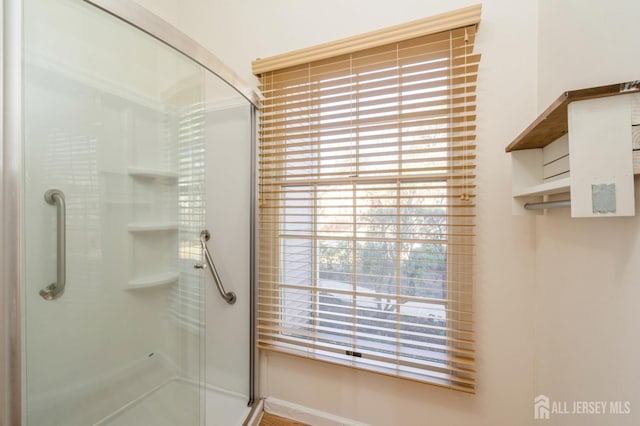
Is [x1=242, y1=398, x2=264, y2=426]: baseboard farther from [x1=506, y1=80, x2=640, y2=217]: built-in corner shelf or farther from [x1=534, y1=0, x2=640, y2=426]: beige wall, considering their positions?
[x1=506, y1=80, x2=640, y2=217]: built-in corner shelf

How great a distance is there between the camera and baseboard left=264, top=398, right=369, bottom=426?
1.28 meters

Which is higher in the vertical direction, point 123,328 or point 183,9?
point 183,9

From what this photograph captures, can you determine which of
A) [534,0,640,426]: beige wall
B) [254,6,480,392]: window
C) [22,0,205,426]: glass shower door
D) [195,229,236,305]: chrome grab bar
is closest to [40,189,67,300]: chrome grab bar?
[22,0,205,426]: glass shower door

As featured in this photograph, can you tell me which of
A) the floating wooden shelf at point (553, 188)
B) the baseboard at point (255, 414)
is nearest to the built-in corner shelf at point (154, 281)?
the baseboard at point (255, 414)

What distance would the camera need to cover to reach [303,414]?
1341 mm

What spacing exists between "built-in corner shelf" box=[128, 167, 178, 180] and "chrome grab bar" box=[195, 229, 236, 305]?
312 millimetres

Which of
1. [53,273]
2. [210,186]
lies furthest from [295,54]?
[53,273]

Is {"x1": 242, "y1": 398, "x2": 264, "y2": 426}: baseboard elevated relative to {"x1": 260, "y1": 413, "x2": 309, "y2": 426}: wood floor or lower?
elevated

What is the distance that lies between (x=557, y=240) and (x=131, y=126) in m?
1.74

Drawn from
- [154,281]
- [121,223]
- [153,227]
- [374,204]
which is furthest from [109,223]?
[374,204]

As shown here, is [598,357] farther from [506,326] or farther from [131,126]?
[131,126]

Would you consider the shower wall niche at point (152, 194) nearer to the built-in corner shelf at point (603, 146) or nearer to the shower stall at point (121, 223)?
the shower stall at point (121, 223)

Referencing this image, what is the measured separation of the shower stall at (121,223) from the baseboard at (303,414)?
0.45ft

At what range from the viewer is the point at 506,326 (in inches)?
41.3
